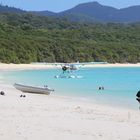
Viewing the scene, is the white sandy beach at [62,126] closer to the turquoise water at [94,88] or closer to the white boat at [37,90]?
the turquoise water at [94,88]

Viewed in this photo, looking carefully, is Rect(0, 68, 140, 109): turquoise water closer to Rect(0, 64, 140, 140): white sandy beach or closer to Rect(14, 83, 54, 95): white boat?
A: Rect(14, 83, 54, 95): white boat

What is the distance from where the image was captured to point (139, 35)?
461 feet

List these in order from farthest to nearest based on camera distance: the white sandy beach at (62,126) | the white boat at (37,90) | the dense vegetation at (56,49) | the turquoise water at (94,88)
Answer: the dense vegetation at (56,49)
the white boat at (37,90)
the turquoise water at (94,88)
the white sandy beach at (62,126)

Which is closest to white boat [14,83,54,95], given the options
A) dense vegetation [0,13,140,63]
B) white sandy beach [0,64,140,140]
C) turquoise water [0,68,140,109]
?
turquoise water [0,68,140,109]

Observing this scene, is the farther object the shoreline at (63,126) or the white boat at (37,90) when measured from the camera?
the white boat at (37,90)

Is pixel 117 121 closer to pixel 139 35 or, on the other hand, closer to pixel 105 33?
pixel 105 33

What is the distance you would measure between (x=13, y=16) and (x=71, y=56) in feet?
322

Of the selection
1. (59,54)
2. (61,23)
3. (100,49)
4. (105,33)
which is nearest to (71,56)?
(59,54)

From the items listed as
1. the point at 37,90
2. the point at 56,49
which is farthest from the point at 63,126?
the point at 56,49

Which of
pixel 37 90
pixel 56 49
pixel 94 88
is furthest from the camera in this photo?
pixel 56 49

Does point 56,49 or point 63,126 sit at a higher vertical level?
point 63,126

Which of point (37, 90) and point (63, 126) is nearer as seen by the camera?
point (63, 126)

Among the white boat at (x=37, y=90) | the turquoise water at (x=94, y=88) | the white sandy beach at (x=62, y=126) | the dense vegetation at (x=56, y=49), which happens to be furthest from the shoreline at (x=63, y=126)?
the dense vegetation at (x=56, y=49)

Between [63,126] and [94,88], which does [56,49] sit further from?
[63,126]
